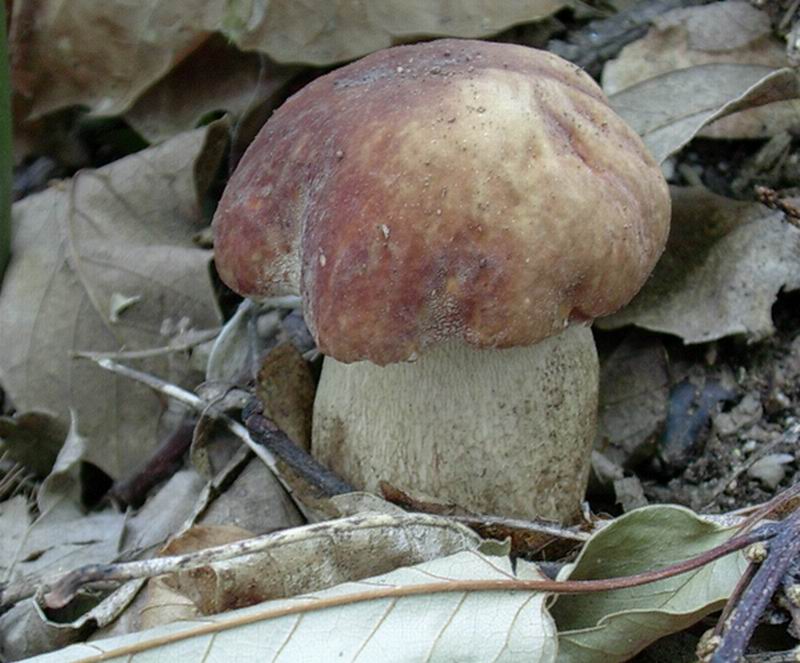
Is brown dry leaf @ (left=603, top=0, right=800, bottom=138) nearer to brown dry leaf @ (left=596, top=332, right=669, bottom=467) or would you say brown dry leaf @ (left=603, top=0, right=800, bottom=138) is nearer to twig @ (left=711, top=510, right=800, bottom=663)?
brown dry leaf @ (left=596, top=332, right=669, bottom=467)

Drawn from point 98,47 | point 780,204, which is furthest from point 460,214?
point 98,47

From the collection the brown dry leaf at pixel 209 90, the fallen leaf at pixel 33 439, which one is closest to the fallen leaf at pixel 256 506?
the fallen leaf at pixel 33 439

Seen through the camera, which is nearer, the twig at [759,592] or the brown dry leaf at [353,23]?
the twig at [759,592]

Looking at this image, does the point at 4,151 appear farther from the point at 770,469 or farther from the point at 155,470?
the point at 770,469

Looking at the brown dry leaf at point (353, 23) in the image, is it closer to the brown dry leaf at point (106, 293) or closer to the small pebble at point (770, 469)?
the brown dry leaf at point (106, 293)

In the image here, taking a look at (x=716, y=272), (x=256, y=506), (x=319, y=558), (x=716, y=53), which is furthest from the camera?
(x=716, y=53)
